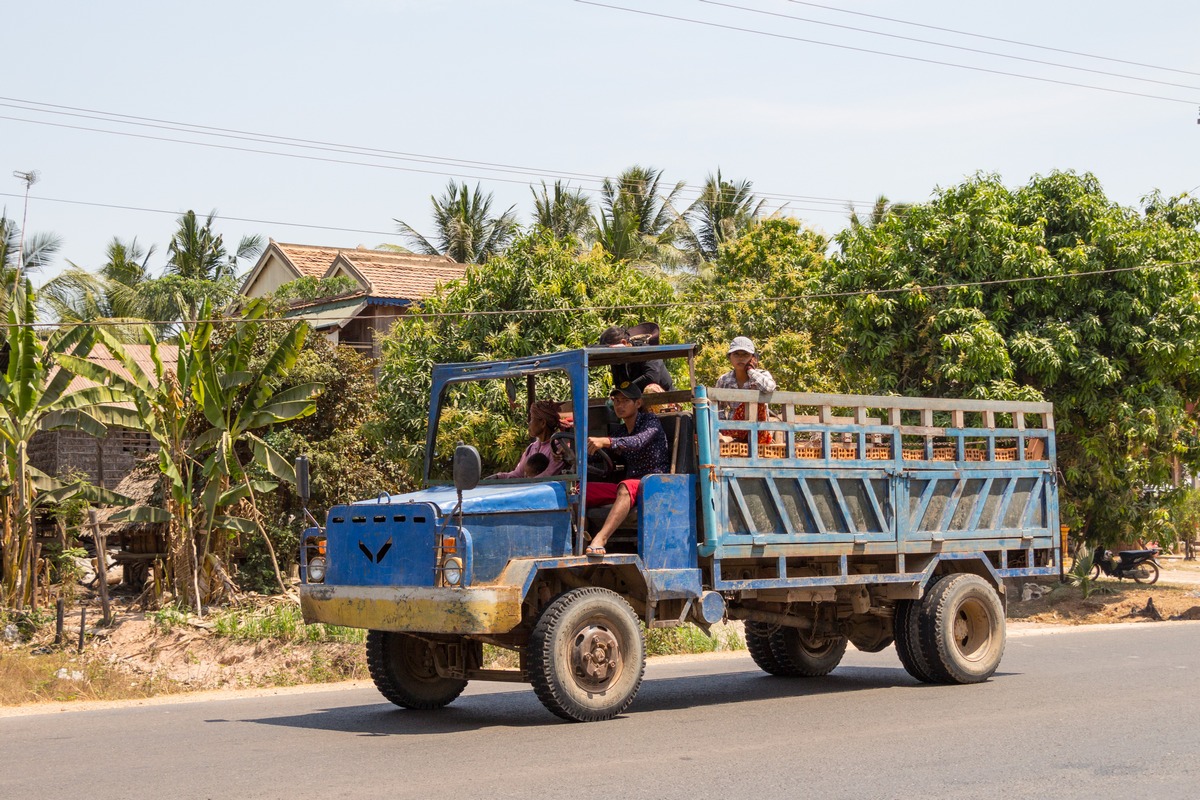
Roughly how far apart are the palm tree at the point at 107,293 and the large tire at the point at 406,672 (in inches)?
500

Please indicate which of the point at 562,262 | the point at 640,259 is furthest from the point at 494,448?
the point at 640,259

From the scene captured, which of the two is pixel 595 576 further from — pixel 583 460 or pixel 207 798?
pixel 207 798

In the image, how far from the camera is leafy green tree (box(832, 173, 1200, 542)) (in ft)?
69.3

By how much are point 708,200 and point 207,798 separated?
42058 mm

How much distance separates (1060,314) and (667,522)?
14.6 metres

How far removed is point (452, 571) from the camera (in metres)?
8.11

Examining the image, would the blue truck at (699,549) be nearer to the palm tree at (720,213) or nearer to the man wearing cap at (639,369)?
the man wearing cap at (639,369)

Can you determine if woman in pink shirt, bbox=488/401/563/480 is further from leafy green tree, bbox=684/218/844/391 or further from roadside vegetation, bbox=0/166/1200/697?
leafy green tree, bbox=684/218/844/391

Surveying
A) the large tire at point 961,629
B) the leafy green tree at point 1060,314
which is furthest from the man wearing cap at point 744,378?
the leafy green tree at point 1060,314

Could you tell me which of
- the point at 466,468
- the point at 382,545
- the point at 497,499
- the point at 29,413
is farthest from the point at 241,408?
the point at 466,468

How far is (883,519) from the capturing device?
10.2m

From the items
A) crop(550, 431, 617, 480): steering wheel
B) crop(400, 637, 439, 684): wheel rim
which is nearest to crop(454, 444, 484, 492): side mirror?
crop(550, 431, 617, 480): steering wheel

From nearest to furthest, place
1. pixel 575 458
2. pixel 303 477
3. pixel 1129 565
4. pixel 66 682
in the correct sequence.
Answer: pixel 303 477, pixel 575 458, pixel 66 682, pixel 1129 565

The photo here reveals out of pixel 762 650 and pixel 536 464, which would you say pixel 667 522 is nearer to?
pixel 536 464
